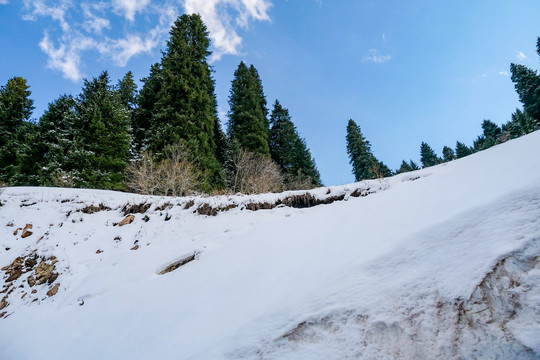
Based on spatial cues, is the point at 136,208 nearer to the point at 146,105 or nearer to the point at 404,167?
the point at 146,105

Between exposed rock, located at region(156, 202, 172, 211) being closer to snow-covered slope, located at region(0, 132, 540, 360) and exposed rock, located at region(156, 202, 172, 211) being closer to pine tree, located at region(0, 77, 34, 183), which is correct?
snow-covered slope, located at region(0, 132, 540, 360)

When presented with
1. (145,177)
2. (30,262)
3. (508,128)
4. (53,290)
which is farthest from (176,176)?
(508,128)

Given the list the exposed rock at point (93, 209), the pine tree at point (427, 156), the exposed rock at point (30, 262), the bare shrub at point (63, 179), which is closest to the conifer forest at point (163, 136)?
the bare shrub at point (63, 179)

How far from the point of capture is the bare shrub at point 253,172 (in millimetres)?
16100

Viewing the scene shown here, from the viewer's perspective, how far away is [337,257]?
2.69m

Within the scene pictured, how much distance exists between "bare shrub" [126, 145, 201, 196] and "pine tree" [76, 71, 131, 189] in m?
1.12

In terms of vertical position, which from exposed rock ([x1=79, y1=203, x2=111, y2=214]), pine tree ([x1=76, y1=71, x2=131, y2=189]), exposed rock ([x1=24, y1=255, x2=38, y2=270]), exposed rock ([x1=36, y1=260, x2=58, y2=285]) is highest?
pine tree ([x1=76, y1=71, x2=131, y2=189])

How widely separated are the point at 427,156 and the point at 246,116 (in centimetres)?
3760

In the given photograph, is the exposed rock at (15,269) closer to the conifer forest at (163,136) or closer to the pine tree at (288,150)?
the conifer forest at (163,136)

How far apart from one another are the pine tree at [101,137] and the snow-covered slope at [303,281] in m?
8.31

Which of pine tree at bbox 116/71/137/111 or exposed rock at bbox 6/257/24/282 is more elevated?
pine tree at bbox 116/71/137/111

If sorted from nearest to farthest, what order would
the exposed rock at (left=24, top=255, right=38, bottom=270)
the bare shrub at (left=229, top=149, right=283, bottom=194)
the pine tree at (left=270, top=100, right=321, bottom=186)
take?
the exposed rock at (left=24, top=255, right=38, bottom=270)
the bare shrub at (left=229, top=149, right=283, bottom=194)
the pine tree at (left=270, top=100, right=321, bottom=186)

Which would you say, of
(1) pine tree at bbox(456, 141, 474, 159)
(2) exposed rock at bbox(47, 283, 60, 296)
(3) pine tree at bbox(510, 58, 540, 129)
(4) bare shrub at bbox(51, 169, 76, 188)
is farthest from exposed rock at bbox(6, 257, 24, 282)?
(1) pine tree at bbox(456, 141, 474, 159)

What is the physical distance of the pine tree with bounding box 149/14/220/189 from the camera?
53.7 feet
